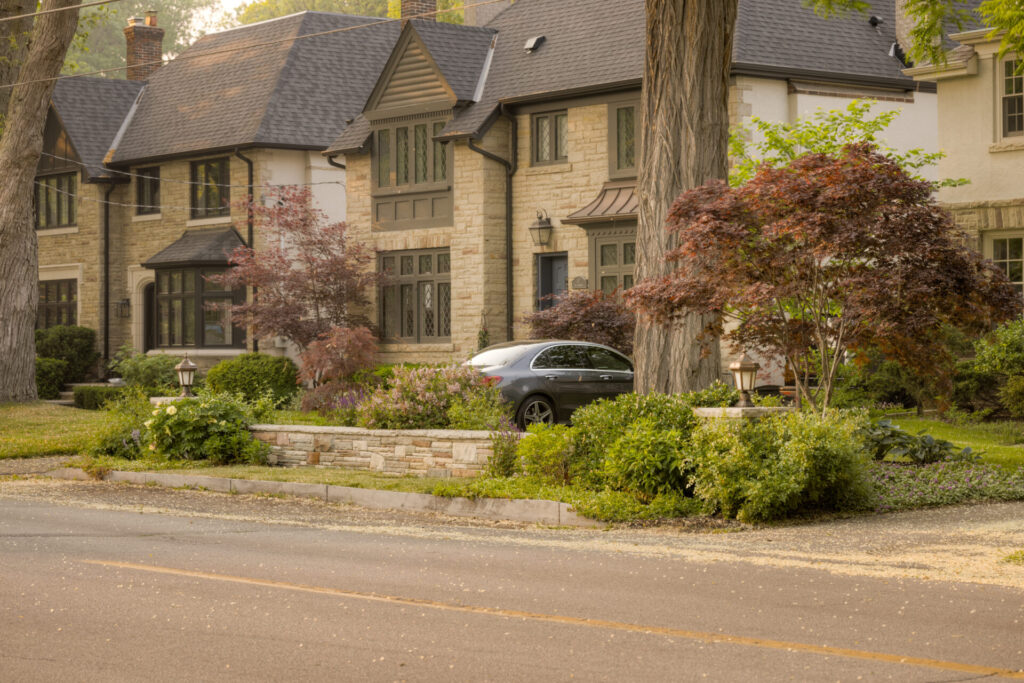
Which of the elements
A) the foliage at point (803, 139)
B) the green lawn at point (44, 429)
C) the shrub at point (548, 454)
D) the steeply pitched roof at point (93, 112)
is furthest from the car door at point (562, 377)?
the steeply pitched roof at point (93, 112)

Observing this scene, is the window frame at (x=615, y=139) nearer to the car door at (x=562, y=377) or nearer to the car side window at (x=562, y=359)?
the car side window at (x=562, y=359)

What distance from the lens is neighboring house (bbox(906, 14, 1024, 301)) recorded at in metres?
23.4

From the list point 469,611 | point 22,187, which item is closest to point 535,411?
point 469,611

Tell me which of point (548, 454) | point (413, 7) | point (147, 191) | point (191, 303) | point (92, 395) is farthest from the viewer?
point (147, 191)

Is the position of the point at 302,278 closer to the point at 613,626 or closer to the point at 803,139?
the point at 803,139

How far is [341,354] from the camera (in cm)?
2742

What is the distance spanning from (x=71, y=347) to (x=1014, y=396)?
2611cm

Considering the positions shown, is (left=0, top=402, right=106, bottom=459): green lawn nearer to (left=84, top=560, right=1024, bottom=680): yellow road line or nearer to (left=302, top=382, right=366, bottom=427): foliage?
(left=302, top=382, right=366, bottom=427): foliage

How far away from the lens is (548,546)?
10836 millimetres

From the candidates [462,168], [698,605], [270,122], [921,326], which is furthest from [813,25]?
[698,605]

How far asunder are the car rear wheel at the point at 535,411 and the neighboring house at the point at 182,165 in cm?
1465

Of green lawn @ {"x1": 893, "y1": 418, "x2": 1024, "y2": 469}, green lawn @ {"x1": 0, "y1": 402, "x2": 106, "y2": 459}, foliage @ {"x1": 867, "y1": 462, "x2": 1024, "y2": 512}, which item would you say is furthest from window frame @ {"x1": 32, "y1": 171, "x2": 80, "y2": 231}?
foliage @ {"x1": 867, "y1": 462, "x2": 1024, "y2": 512}

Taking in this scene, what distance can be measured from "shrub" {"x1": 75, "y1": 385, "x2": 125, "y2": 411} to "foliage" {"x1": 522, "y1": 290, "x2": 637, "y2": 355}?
481 inches

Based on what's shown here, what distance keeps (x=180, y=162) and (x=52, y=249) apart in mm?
6040
